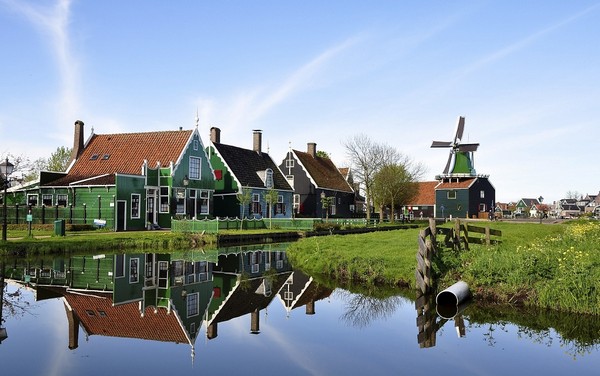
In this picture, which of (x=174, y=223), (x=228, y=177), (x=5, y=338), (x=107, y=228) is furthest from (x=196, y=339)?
(x=228, y=177)

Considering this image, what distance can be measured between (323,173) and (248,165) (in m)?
13.3

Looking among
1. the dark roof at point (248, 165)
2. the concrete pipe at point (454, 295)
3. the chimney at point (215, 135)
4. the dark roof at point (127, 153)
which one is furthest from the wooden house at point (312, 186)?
the concrete pipe at point (454, 295)

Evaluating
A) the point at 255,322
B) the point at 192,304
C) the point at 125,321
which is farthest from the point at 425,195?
the point at 125,321

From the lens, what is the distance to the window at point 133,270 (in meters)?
16.7

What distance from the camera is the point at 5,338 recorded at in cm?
972

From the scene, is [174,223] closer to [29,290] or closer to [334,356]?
[29,290]

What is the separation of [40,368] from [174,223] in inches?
955

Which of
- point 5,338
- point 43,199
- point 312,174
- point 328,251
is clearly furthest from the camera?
point 312,174

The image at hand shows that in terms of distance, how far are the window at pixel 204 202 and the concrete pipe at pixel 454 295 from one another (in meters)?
28.9

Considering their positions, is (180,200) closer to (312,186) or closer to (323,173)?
(312,186)

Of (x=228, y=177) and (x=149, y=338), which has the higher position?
(x=228, y=177)

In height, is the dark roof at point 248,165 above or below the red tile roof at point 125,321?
above

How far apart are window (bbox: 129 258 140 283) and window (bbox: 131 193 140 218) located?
12.8 meters

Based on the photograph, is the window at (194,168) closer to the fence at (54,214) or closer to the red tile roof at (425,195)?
the fence at (54,214)
